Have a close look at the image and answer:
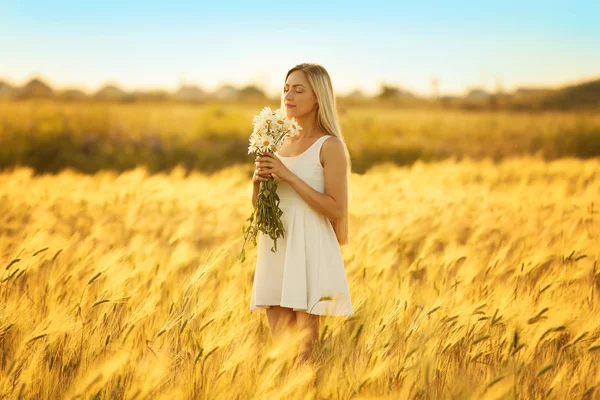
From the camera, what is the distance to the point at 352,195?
728 centimetres

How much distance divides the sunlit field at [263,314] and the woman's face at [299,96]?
85cm

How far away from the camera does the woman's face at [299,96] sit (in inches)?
117

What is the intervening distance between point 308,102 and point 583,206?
165 inches

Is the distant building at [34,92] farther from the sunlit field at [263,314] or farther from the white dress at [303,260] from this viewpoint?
the white dress at [303,260]

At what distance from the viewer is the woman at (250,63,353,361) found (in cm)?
289

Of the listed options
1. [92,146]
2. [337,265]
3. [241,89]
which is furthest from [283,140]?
[241,89]

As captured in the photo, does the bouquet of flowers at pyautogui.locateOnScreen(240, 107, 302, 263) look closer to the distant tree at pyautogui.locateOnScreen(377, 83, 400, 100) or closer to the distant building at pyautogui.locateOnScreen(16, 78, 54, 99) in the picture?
the distant building at pyautogui.locateOnScreen(16, 78, 54, 99)

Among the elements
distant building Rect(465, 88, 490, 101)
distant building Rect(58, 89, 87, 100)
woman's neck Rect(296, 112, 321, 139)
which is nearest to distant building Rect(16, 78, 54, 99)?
distant building Rect(58, 89, 87, 100)

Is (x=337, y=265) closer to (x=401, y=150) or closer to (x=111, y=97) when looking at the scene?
(x=401, y=150)

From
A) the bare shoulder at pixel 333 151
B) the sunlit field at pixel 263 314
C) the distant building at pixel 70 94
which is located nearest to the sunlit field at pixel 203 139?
the distant building at pixel 70 94

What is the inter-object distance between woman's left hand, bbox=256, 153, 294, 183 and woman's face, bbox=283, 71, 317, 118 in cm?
30

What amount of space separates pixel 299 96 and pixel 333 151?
1.04 feet

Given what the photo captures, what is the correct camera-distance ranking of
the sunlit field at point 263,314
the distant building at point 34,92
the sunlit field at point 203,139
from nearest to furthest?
the sunlit field at point 263,314 < the sunlit field at point 203,139 < the distant building at point 34,92

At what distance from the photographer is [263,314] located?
12.3ft
